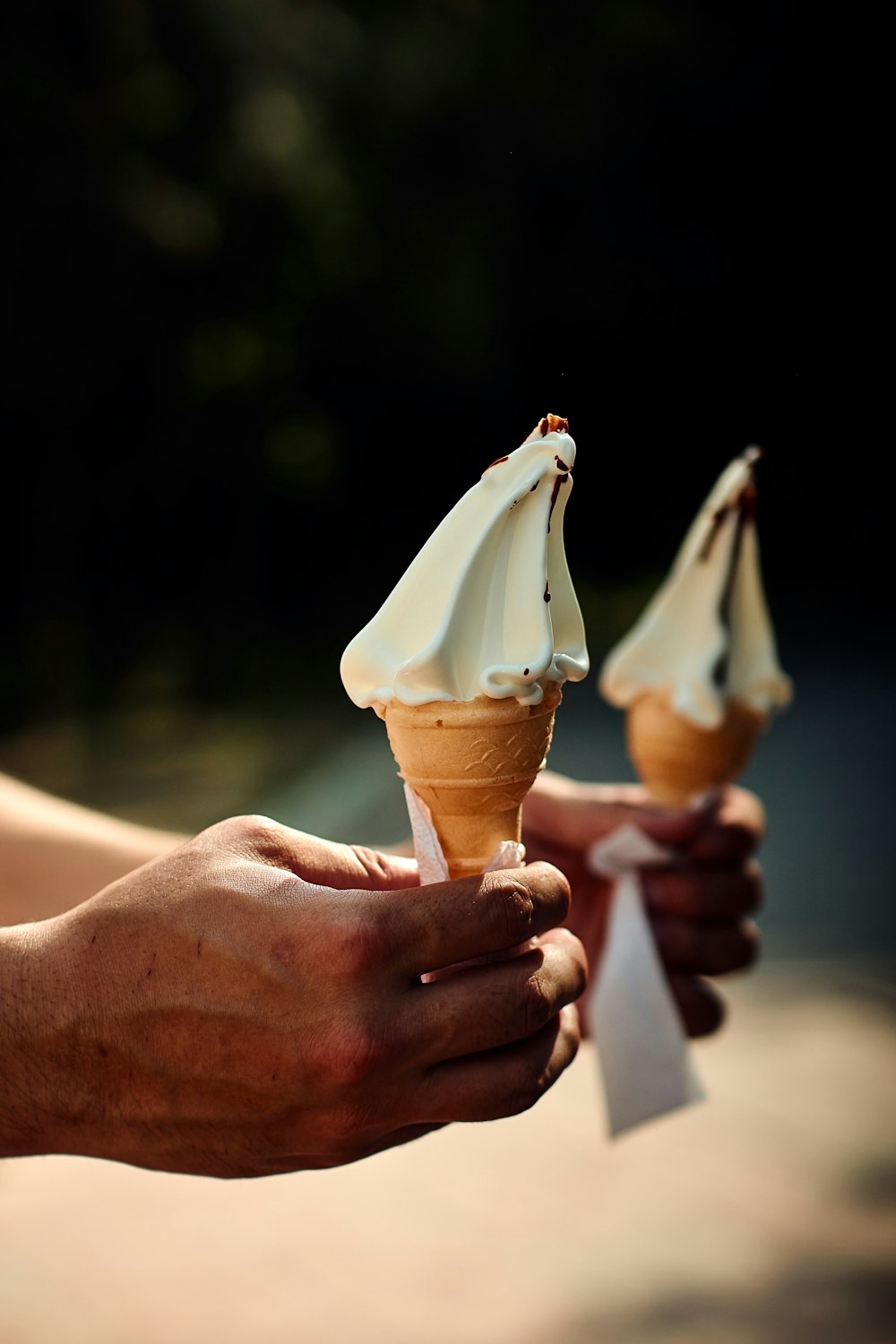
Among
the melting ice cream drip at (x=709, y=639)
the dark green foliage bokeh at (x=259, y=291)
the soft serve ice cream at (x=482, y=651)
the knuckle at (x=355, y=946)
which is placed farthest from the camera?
the dark green foliage bokeh at (x=259, y=291)

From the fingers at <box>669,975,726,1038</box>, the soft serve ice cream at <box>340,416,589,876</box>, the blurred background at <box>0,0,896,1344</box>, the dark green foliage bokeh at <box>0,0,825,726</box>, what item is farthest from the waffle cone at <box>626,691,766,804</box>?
the dark green foliage bokeh at <box>0,0,825,726</box>

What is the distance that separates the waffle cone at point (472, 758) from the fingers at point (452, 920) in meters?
0.09

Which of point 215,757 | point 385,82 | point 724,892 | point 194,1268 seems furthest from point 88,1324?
point 385,82

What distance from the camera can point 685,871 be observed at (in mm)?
1485

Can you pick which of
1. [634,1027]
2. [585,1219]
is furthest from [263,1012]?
[585,1219]

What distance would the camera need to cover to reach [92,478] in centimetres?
521

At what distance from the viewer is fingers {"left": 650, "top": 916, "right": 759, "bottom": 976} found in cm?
150

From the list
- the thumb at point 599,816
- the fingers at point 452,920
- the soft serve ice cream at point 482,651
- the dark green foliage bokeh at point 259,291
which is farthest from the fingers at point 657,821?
the dark green foliage bokeh at point 259,291

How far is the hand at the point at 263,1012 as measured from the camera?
2.24 ft

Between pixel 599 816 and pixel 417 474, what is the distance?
11.0ft

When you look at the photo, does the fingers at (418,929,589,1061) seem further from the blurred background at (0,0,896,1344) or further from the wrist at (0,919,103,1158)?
the blurred background at (0,0,896,1344)

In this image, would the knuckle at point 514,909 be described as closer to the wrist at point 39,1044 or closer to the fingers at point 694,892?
the wrist at point 39,1044

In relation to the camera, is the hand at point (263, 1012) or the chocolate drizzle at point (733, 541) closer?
the hand at point (263, 1012)

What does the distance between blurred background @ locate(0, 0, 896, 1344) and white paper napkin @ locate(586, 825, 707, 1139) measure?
75cm
